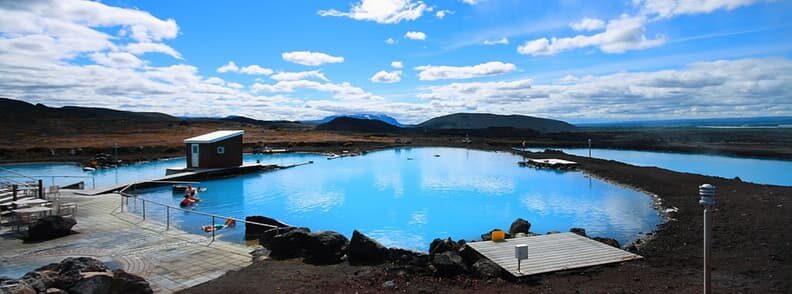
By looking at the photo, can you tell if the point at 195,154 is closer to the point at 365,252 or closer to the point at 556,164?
the point at 365,252

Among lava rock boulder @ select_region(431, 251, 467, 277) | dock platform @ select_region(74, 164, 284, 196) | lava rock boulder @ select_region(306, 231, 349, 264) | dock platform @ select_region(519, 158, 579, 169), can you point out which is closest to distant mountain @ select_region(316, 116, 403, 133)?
dock platform @ select_region(519, 158, 579, 169)

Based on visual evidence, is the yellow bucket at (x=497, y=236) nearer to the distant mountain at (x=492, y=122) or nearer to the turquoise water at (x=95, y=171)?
the turquoise water at (x=95, y=171)

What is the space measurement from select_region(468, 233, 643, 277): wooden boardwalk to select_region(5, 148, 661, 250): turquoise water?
4.19m

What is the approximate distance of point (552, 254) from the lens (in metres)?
8.16

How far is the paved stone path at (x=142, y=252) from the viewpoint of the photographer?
23.8ft

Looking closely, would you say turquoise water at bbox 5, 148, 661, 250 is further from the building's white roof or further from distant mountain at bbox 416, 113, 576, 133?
distant mountain at bbox 416, 113, 576, 133

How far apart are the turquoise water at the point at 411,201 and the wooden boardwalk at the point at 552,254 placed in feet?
13.7

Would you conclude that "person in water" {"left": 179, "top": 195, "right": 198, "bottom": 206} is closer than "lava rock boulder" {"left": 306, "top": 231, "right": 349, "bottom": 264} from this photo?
No

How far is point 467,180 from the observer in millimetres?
25594

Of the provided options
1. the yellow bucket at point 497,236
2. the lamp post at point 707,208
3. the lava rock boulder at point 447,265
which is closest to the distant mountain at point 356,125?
the yellow bucket at point 497,236

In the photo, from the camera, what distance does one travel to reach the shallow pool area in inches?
569

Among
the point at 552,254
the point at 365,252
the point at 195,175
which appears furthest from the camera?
the point at 195,175

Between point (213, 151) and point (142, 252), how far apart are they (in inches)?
680

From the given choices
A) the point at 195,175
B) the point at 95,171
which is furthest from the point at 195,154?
the point at 95,171
